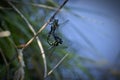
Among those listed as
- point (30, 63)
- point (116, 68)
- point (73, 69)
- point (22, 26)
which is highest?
point (22, 26)

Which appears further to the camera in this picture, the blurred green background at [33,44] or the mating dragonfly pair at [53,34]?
the blurred green background at [33,44]

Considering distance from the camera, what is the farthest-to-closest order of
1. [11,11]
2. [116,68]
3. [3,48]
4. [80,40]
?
[116,68] → [80,40] → [11,11] → [3,48]

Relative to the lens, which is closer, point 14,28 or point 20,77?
point 20,77

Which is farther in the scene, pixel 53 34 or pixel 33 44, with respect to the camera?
pixel 33 44

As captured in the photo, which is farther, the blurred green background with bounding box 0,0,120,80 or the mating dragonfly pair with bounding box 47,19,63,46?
the blurred green background with bounding box 0,0,120,80

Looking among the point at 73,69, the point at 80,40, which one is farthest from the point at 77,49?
the point at 73,69

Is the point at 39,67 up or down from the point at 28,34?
down

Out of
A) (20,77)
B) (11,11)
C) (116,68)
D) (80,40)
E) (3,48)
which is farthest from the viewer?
(116,68)

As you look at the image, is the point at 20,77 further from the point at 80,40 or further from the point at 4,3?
the point at 80,40

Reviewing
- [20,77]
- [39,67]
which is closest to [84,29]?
[39,67]
